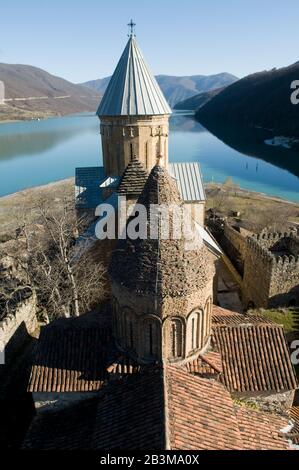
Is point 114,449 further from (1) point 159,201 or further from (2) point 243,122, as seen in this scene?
(2) point 243,122

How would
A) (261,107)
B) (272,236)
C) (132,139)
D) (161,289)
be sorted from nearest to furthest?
(161,289), (132,139), (272,236), (261,107)

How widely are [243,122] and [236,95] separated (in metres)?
28.5

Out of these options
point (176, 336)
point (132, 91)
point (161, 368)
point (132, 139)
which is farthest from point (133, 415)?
point (132, 91)

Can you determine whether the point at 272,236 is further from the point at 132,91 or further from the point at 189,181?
the point at 132,91

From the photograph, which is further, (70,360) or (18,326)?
(18,326)

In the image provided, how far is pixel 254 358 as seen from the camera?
8391 millimetres

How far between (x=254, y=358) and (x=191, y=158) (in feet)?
186

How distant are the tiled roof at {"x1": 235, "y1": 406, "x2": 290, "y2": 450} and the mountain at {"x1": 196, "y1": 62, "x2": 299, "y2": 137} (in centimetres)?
7303

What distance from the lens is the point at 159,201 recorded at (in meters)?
7.23

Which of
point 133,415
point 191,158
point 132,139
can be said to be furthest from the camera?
point 191,158

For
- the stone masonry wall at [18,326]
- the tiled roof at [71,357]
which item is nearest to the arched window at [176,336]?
the tiled roof at [71,357]

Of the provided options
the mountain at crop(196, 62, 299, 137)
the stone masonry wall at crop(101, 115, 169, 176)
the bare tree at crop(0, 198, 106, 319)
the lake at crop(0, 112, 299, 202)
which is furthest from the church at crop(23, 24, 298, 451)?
the mountain at crop(196, 62, 299, 137)

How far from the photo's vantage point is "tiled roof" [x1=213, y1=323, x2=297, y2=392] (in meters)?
8.09
